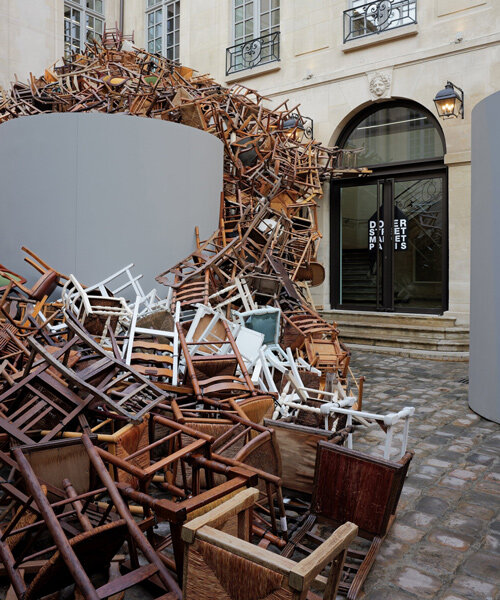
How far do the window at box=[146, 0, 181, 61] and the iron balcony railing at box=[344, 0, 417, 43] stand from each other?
18.7 ft

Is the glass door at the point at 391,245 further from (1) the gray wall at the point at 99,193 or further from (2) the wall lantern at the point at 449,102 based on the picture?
(1) the gray wall at the point at 99,193

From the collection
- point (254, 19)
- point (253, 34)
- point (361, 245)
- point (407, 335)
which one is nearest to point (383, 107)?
point (361, 245)

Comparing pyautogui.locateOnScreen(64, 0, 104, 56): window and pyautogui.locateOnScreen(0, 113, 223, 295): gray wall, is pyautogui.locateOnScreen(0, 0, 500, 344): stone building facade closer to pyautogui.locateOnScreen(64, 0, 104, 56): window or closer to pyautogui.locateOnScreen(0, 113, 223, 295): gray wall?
pyautogui.locateOnScreen(64, 0, 104, 56): window

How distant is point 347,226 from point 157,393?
949cm

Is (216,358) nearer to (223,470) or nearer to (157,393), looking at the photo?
(157,393)

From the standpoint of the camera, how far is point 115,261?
23.9 feet

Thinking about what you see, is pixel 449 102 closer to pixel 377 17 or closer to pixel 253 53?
pixel 377 17

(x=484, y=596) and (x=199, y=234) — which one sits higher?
(x=199, y=234)

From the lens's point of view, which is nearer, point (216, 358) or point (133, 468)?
point (133, 468)

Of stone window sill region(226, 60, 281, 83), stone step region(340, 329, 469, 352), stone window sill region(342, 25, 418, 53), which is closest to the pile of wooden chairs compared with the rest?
stone step region(340, 329, 469, 352)

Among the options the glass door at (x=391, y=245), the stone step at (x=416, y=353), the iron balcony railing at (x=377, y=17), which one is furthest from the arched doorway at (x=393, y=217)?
the iron balcony railing at (x=377, y=17)

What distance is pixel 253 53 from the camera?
13.9 meters

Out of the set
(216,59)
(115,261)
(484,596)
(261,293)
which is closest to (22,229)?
(115,261)

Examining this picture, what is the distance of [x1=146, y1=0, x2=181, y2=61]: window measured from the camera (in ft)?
52.2
